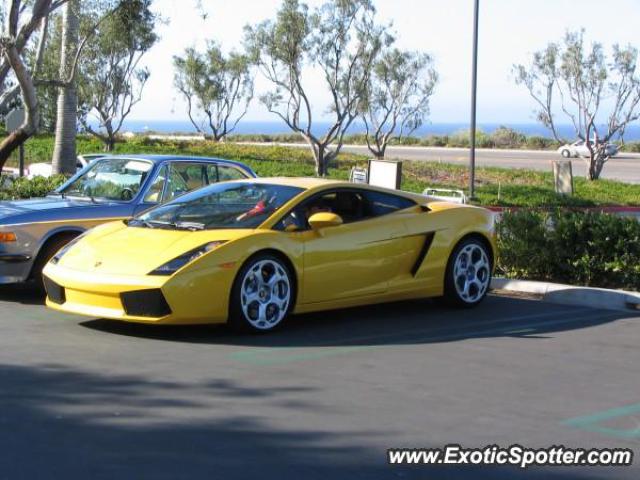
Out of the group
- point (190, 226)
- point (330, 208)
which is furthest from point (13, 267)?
point (330, 208)

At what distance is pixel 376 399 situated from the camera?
638 cm

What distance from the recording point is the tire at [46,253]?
987 centimetres

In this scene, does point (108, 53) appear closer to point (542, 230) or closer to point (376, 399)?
point (542, 230)

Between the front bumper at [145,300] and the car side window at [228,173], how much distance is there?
3.51 meters

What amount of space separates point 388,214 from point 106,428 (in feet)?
15.0

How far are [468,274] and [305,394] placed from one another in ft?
13.2

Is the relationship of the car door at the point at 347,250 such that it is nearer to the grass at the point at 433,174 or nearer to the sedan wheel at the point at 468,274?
the sedan wheel at the point at 468,274

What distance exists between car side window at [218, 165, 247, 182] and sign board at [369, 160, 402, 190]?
6.48 m

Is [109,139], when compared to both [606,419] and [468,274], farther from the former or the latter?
[606,419]

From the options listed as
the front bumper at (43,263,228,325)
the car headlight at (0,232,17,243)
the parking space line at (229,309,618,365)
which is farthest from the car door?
the car headlight at (0,232,17,243)

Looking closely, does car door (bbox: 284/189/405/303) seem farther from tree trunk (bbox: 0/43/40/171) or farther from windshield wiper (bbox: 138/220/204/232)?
tree trunk (bbox: 0/43/40/171)

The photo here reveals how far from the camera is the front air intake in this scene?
7.87 meters

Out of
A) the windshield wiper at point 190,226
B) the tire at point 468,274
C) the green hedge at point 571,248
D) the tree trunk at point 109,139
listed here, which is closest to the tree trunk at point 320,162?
the tree trunk at point 109,139

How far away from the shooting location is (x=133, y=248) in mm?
8391
